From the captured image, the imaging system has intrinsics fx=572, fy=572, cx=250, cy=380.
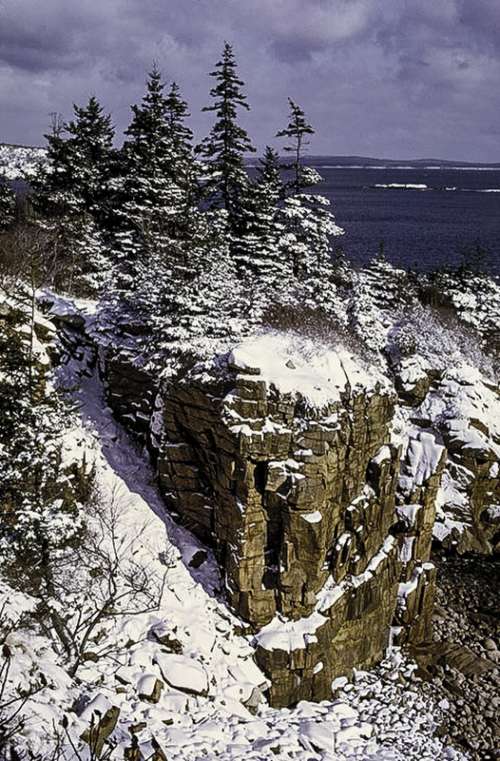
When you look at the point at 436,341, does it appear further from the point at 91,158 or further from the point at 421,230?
the point at 421,230

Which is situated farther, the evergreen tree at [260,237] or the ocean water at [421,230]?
the ocean water at [421,230]

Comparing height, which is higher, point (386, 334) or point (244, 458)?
point (386, 334)

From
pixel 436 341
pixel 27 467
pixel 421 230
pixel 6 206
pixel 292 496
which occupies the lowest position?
pixel 292 496

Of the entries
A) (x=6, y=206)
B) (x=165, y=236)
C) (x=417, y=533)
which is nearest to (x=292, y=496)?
(x=417, y=533)

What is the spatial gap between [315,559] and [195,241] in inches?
487

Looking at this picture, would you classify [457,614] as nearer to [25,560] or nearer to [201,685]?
[201,685]

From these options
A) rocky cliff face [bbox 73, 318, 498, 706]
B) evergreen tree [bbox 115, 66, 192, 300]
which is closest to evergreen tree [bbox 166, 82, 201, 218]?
evergreen tree [bbox 115, 66, 192, 300]

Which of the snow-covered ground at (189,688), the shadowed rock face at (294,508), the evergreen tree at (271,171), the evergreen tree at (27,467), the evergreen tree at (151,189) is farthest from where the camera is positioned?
the evergreen tree at (271,171)

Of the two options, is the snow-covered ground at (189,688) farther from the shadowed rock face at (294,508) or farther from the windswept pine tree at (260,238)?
the windswept pine tree at (260,238)

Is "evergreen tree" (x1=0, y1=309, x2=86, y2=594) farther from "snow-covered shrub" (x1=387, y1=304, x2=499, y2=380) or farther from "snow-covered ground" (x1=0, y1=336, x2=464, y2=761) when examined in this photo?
"snow-covered shrub" (x1=387, y1=304, x2=499, y2=380)

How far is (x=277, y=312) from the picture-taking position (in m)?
22.3

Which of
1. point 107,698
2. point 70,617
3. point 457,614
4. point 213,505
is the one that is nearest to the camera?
point 107,698

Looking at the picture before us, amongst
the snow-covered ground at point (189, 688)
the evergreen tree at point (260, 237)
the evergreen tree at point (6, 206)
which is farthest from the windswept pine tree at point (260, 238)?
the snow-covered ground at point (189, 688)

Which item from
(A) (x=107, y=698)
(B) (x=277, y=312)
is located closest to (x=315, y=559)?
(A) (x=107, y=698)
